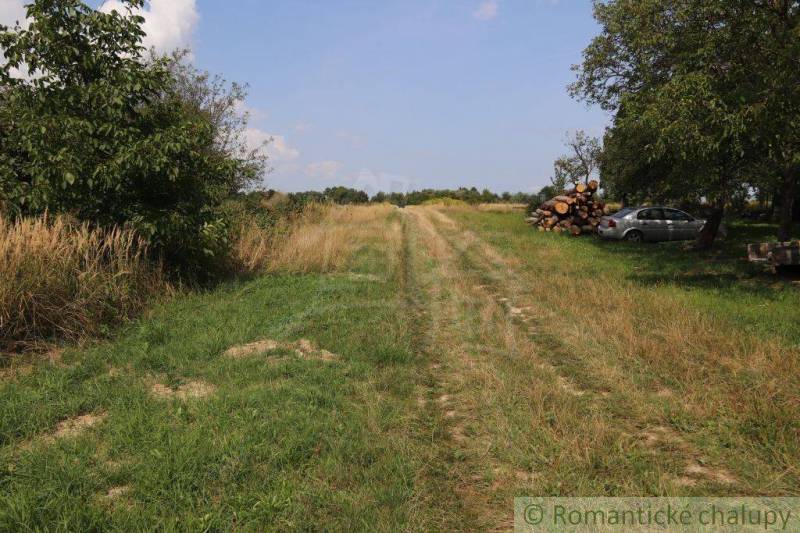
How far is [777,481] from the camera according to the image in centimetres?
319

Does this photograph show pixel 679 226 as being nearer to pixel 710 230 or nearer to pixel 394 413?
pixel 710 230

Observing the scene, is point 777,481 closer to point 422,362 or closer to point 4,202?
point 422,362

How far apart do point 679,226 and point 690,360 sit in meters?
16.7

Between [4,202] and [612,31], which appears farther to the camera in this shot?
[612,31]

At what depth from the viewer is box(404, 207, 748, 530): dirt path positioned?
3281 mm

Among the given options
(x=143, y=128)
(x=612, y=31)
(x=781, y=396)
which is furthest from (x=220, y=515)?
(x=612, y=31)

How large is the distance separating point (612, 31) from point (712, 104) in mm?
8768

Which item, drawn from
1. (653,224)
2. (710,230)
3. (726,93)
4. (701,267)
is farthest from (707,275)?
(653,224)

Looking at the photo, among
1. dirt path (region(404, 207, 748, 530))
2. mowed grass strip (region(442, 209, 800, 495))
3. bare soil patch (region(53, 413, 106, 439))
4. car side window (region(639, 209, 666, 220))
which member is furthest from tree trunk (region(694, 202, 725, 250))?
bare soil patch (region(53, 413, 106, 439))

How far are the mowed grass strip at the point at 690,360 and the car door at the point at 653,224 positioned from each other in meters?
8.68

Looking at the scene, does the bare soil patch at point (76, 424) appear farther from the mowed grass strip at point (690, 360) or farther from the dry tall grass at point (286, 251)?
the dry tall grass at point (286, 251)

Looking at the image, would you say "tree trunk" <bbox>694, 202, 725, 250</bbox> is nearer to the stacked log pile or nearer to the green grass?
the green grass
